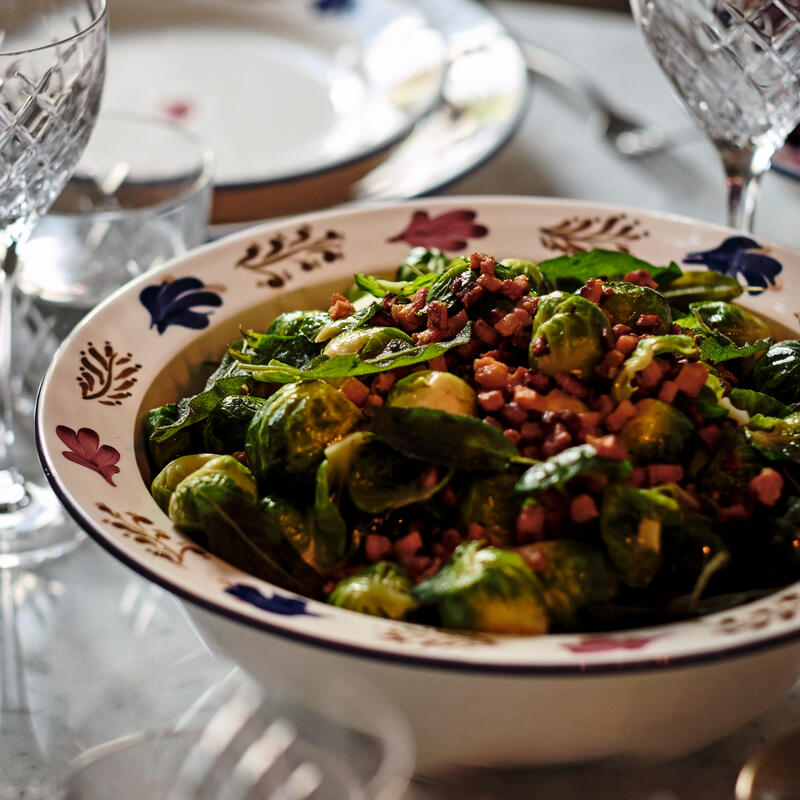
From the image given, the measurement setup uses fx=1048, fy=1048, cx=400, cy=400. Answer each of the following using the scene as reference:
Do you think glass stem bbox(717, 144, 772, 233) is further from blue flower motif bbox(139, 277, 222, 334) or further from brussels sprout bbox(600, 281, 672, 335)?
blue flower motif bbox(139, 277, 222, 334)

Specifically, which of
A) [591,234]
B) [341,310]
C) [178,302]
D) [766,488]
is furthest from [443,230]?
[766,488]

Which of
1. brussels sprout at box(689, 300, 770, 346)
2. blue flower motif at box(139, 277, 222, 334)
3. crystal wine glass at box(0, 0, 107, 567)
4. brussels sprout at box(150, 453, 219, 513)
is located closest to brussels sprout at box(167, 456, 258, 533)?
brussels sprout at box(150, 453, 219, 513)

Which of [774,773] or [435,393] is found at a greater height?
[435,393]

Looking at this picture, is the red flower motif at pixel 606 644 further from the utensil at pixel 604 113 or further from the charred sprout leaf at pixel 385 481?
the utensil at pixel 604 113

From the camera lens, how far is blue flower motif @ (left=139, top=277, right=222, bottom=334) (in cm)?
167

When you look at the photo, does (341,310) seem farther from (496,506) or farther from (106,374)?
(496,506)

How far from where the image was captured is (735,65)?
6.36ft

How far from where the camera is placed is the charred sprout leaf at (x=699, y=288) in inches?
66.6

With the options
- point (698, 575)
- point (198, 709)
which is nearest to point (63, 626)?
point (198, 709)

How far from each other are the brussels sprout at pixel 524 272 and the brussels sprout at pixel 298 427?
332 millimetres

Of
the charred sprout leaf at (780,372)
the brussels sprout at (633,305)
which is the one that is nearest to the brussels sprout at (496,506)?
the brussels sprout at (633,305)

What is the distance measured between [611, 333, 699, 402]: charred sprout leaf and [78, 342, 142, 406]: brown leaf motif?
701mm

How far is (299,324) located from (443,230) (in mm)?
407

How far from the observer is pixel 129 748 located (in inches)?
48.4
